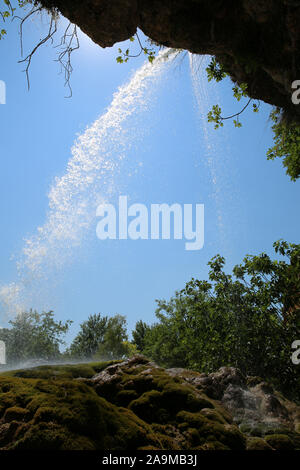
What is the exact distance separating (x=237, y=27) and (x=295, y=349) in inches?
330

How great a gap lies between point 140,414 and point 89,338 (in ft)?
86.4

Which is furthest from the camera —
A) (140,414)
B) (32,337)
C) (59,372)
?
(32,337)

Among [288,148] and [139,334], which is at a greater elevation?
[288,148]

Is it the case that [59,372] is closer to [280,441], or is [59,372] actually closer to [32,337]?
[280,441]

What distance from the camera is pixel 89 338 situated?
28875 millimetres

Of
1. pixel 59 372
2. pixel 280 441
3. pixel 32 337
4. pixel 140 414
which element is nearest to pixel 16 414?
pixel 140 414

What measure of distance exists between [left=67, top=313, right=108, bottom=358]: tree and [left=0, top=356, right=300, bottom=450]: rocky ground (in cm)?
2340

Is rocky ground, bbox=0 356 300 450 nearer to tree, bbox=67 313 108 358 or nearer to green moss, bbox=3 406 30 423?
green moss, bbox=3 406 30 423

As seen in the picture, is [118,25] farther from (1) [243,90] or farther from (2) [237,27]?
(1) [243,90]

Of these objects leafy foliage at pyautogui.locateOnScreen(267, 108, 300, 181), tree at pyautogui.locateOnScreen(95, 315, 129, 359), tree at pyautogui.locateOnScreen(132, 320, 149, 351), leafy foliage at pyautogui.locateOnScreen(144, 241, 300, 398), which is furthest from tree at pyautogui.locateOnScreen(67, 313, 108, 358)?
leafy foliage at pyautogui.locateOnScreen(267, 108, 300, 181)

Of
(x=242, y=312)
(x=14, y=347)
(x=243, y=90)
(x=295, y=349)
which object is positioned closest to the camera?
(x=243, y=90)

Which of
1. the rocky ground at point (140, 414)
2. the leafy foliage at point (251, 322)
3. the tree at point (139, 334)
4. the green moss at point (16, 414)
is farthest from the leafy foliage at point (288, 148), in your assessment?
the tree at point (139, 334)
